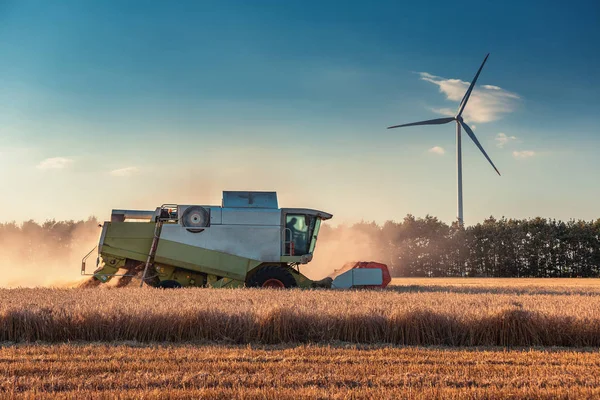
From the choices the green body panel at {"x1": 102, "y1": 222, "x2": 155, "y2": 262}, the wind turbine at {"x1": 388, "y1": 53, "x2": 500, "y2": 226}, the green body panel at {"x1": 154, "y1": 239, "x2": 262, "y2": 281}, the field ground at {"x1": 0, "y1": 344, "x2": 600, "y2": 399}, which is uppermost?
the wind turbine at {"x1": 388, "y1": 53, "x2": 500, "y2": 226}

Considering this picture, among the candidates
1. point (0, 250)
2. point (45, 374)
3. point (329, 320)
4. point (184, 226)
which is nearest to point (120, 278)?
point (184, 226)

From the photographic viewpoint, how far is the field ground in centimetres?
656

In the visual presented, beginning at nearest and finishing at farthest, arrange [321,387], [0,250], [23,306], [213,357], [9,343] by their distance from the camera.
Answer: [321,387]
[213,357]
[9,343]
[23,306]
[0,250]

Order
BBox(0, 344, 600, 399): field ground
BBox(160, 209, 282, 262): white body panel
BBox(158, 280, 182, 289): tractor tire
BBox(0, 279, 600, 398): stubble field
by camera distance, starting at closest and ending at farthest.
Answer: BBox(0, 344, 600, 399): field ground, BBox(0, 279, 600, 398): stubble field, BBox(158, 280, 182, 289): tractor tire, BBox(160, 209, 282, 262): white body panel

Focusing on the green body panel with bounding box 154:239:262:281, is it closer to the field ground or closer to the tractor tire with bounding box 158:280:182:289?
the tractor tire with bounding box 158:280:182:289

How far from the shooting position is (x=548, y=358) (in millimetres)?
8789

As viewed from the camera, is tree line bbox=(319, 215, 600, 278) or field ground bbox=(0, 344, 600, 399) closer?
field ground bbox=(0, 344, 600, 399)

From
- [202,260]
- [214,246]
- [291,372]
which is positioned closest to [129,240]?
[202,260]

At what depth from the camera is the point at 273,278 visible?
64.5ft

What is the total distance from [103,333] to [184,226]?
9802 mm

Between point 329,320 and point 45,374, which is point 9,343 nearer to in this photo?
point 45,374

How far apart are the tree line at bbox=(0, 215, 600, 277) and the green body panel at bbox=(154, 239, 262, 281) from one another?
27832 mm

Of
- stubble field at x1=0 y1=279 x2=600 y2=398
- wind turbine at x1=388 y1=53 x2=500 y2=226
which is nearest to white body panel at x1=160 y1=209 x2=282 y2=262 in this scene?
stubble field at x1=0 y1=279 x2=600 y2=398

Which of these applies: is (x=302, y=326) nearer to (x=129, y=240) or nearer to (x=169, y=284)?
(x=169, y=284)
